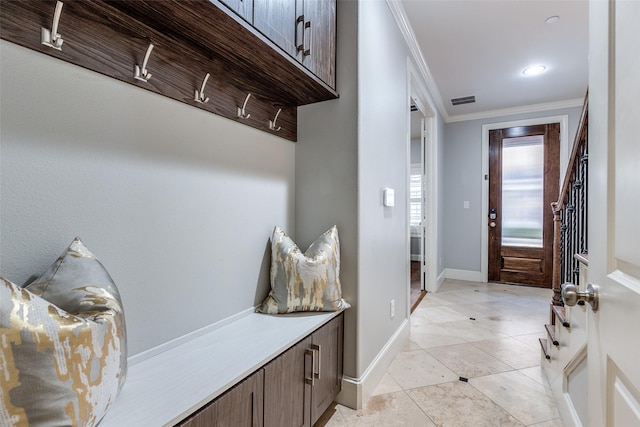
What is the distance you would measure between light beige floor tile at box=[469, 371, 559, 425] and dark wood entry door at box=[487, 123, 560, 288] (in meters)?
2.76

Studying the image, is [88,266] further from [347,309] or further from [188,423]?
[347,309]

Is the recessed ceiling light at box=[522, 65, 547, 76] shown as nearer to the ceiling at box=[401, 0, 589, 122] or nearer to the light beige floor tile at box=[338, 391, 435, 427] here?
the ceiling at box=[401, 0, 589, 122]

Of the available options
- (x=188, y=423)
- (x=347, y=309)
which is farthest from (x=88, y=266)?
(x=347, y=309)

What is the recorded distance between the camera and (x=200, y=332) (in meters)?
1.23

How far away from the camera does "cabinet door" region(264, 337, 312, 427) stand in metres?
1.09

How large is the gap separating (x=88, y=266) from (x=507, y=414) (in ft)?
6.65

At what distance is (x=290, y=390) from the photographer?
120 cm

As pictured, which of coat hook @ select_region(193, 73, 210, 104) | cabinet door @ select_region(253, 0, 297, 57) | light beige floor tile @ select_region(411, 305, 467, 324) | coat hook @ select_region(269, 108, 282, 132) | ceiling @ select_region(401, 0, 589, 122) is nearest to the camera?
cabinet door @ select_region(253, 0, 297, 57)

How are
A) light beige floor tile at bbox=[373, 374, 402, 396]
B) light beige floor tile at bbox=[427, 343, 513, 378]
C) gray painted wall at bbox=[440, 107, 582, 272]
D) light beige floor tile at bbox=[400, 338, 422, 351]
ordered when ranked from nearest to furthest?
light beige floor tile at bbox=[373, 374, 402, 396]
light beige floor tile at bbox=[427, 343, 513, 378]
light beige floor tile at bbox=[400, 338, 422, 351]
gray painted wall at bbox=[440, 107, 582, 272]

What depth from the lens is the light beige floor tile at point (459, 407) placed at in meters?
1.55

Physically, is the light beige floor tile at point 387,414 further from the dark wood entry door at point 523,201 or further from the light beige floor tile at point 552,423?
the dark wood entry door at point 523,201

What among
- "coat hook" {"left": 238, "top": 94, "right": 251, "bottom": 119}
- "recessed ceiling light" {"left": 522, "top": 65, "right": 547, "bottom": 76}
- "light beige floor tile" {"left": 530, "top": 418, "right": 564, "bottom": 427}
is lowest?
"light beige floor tile" {"left": 530, "top": 418, "right": 564, "bottom": 427}

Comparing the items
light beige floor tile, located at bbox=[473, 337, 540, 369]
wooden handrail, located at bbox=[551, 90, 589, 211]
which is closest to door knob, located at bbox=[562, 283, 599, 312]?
wooden handrail, located at bbox=[551, 90, 589, 211]

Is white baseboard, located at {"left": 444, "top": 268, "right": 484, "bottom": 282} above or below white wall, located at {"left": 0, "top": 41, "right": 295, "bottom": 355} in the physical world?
below
